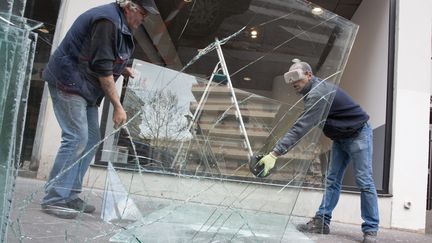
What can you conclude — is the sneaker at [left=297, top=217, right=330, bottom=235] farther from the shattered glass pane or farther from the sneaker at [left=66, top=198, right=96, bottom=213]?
the sneaker at [left=66, top=198, right=96, bottom=213]

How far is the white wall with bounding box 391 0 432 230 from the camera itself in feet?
15.1

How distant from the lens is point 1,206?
1.47 m

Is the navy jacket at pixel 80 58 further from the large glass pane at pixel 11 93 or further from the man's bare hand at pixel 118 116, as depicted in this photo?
the large glass pane at pixel 11 93

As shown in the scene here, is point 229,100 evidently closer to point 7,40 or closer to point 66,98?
point 66,98

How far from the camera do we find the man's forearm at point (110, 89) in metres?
2.04

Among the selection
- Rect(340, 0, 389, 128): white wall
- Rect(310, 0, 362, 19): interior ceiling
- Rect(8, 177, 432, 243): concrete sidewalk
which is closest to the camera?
Rect(8, 177, 432, 243): concrete sidewalk

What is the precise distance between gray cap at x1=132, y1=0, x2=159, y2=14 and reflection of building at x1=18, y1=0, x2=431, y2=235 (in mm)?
99

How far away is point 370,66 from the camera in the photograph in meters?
5.65

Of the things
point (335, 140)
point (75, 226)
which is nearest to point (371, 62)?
point (335, 140)

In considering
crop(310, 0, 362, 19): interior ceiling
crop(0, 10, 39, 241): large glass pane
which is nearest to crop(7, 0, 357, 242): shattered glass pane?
crop(0, 10, 39, 241): large glass pane

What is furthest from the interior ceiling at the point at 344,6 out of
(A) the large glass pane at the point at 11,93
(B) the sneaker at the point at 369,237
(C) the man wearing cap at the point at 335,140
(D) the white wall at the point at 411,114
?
(A) the large glass pane at the point at 11,93

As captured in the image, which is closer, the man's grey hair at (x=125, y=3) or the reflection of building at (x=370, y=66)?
the man's grey hair at (x=125, y=3)

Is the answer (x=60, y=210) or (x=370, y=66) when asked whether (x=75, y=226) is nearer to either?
(x=60, y=210)

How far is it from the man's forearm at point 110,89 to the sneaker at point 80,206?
459 mm
